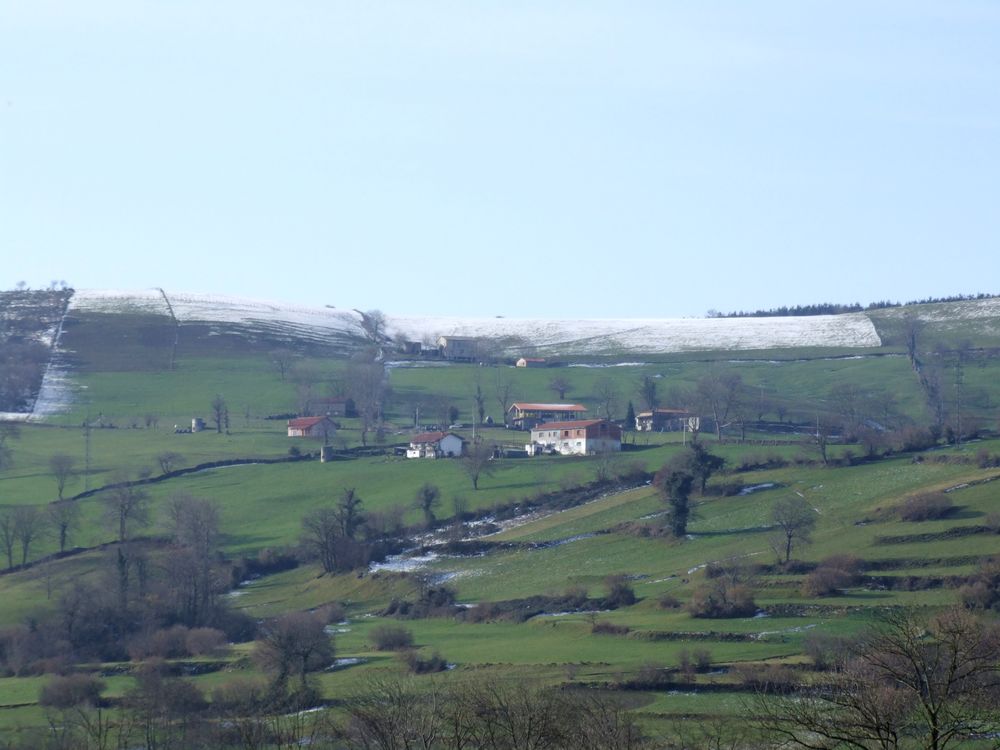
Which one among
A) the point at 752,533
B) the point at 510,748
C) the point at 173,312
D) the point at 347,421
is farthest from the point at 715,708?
the point at 173,312

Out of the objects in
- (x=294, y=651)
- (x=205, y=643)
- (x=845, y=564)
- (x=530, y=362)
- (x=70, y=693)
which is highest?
(x=530, y=362)

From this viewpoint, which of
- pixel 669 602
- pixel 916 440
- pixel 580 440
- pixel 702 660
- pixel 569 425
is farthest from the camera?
pixel 569 425

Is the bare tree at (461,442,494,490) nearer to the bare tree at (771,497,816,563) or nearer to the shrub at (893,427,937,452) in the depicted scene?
the bare tree at (771,497,816,563)

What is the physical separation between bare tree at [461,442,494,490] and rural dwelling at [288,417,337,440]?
61.7ft

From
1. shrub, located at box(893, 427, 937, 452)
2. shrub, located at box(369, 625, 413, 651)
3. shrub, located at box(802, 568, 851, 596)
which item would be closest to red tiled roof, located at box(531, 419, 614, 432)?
shrub, located at box(893, 427, 937, 452)

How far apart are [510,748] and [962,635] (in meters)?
13.2

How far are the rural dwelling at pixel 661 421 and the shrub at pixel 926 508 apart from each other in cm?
5317

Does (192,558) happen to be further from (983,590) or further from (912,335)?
(912,335)

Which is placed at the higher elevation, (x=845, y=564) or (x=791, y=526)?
(x=791, y=526)

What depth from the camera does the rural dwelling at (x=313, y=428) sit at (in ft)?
411

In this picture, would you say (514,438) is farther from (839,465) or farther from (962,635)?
(962,635)

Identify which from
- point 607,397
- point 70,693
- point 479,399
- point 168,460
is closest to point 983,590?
point 70,693

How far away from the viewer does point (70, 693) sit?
183ft

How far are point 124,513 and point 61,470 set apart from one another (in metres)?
15.8
